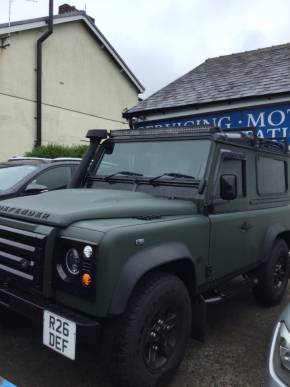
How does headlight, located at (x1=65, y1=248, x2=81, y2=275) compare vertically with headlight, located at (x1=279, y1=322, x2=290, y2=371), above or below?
above

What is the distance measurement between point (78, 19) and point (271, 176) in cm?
1522

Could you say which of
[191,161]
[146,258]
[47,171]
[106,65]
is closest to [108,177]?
[191,161]

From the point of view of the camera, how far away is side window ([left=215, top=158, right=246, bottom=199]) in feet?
12.4

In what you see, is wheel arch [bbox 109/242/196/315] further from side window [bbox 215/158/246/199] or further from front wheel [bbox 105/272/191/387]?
side window [bbox 215/158/246/199]

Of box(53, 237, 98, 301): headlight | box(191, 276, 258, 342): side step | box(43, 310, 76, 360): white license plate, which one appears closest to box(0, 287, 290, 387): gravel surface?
box(191, 276, 258, 342): side step

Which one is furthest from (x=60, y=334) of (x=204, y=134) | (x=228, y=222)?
(x=204, y=134)

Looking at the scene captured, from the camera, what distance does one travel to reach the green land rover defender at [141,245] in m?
2.65

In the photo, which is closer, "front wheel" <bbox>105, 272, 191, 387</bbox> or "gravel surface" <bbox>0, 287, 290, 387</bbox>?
"front wheel" <bbox>105, 272, 191, 387</bbox>

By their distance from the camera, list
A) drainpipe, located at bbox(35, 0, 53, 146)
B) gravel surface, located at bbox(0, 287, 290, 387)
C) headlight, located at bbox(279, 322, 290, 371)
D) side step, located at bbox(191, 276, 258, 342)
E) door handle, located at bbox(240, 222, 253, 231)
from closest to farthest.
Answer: headlight, located at bbox(279, 322, 290, 371) < gravel surface, located at bbox(0, 287, 290, 387) < side step, located at bbox(191, 276, 258, 342) < door handle, located at bbox(240, 222, 253, 231) < drainpipe, located at bbox(35, 0, 53, 146)

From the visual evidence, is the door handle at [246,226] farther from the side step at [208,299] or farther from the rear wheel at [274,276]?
the rear wheel at [274,276]

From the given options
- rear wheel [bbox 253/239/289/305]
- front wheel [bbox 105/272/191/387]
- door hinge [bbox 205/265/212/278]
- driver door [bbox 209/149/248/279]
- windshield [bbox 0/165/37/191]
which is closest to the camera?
front wheel [bbox 105/272/191/387]

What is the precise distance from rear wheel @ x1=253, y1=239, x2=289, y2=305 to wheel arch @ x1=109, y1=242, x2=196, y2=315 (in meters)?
1.57

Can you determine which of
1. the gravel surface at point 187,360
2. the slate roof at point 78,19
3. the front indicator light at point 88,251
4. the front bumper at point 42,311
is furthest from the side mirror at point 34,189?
the slate roof at point 78,19

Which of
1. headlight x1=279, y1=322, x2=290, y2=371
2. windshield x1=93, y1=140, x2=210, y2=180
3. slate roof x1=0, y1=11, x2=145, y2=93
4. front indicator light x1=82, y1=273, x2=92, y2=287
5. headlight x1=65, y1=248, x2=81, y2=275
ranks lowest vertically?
headlight x1=279, y1=322, x2=290, y2=371
